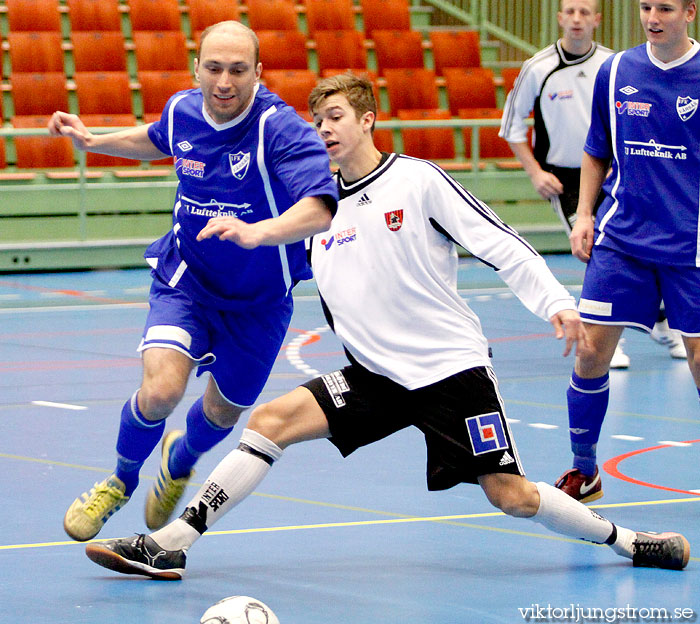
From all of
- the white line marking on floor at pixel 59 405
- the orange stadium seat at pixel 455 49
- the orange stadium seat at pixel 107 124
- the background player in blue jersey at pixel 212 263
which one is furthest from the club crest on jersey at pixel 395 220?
the orange stadium seat at pixel 455 49

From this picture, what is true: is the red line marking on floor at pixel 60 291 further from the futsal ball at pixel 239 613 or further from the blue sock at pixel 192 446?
the futsal ball at pixel 239 613

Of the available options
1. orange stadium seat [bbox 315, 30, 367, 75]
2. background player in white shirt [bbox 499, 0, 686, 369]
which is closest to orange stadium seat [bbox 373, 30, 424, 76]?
orange stadium seat [bbox 315, 30, 367, 75]

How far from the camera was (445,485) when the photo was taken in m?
4.10

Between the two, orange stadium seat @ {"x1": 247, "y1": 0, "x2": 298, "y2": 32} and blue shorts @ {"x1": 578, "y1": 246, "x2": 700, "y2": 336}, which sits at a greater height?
blue shorts @ {"x1": 578, "y1": 246, "x2": 700, "y2": 336}

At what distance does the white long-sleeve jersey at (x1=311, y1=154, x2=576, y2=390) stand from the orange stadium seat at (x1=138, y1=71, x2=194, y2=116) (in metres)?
10.2

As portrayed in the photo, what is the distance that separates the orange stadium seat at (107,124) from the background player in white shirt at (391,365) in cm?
949

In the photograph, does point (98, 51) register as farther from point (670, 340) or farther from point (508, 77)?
point (670, 340)

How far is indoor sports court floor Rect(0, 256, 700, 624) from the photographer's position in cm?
390

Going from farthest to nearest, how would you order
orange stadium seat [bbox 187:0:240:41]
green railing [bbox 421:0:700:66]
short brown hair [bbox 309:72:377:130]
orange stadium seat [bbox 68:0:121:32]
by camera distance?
green railing [bbox 421:0:700:66]
orange stadium seat [bbox 187:0:240:41]
orange stadium seat [bbox 68:0:121:32]
short brown hair [bbox 309:72:377:130]

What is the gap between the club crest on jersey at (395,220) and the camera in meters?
4.11

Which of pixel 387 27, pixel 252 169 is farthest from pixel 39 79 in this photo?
pixel 252 169

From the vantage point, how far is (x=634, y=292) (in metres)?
4.96

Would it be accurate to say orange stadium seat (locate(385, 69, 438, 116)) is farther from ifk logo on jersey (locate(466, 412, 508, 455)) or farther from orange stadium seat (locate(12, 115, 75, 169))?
ifk logo on jersey (locate(466, 412, 508, 455))

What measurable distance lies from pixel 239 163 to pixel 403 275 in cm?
68
